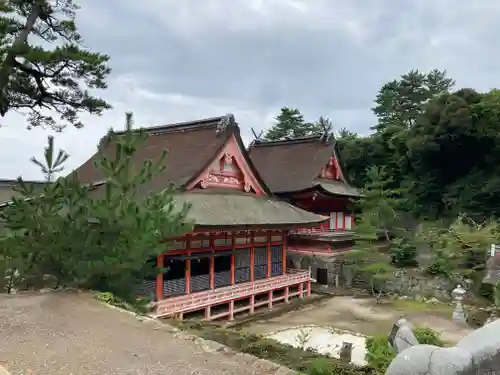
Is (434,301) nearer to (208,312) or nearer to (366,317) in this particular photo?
(366,317)

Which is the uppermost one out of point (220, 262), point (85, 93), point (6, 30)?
point (6, 30)

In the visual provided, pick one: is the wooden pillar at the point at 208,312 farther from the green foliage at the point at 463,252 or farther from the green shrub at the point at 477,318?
the green foliage at the point at 463,252

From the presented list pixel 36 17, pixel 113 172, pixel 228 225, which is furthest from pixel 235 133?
pixel 113 172

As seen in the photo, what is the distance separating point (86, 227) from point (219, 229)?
5305mm

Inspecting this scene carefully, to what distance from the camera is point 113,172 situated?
794cm

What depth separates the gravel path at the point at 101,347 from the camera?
4.65 m

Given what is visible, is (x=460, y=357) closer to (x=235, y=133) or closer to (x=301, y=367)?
(x=301, y=367)

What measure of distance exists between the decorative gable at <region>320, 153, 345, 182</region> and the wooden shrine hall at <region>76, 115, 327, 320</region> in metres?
7.46

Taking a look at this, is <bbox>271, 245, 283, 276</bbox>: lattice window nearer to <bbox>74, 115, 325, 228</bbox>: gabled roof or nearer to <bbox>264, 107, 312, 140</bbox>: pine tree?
<bbox>74, 115, 325, 228</bbox>: gabled roof

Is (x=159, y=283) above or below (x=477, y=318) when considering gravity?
above

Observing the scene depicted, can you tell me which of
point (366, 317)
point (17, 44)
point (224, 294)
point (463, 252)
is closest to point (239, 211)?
point (224, 294)

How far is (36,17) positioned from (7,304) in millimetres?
9466

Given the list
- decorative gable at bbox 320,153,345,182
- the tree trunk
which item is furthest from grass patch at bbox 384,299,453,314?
the tree trunk

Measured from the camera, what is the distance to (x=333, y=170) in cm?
2525
